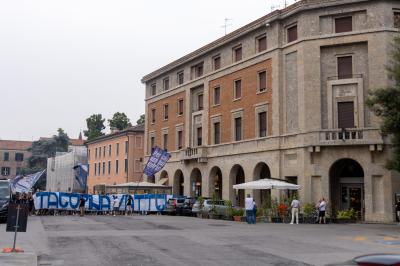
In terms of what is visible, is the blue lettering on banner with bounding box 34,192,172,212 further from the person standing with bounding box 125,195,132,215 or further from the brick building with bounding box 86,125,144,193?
the brick building with bounding box 86,125,144,193

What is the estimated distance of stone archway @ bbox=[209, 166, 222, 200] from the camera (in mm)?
45500

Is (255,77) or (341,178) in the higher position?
(255,77)

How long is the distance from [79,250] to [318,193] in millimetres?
22491

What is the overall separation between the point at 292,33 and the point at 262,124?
7292 mm

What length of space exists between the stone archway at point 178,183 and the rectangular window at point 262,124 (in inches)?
A: 540

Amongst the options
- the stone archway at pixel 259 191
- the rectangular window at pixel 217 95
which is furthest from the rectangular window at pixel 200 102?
the stone archway at pixel 259 191

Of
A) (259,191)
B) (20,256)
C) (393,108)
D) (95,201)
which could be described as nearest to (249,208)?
(393,108)

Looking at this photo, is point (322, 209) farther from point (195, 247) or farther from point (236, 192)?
point (195, 247)

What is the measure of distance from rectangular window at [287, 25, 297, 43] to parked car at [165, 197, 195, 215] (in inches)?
561

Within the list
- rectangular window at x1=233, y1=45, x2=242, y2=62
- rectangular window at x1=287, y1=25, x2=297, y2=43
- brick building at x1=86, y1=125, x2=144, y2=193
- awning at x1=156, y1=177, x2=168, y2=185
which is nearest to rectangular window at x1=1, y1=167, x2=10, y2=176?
brick building at x1=86, y1=125, x2=144, y2=193

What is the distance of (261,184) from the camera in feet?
107

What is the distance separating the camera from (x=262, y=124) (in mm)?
39594

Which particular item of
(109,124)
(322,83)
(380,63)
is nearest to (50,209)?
(322,83)

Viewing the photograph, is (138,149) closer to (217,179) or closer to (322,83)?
(217,179)
